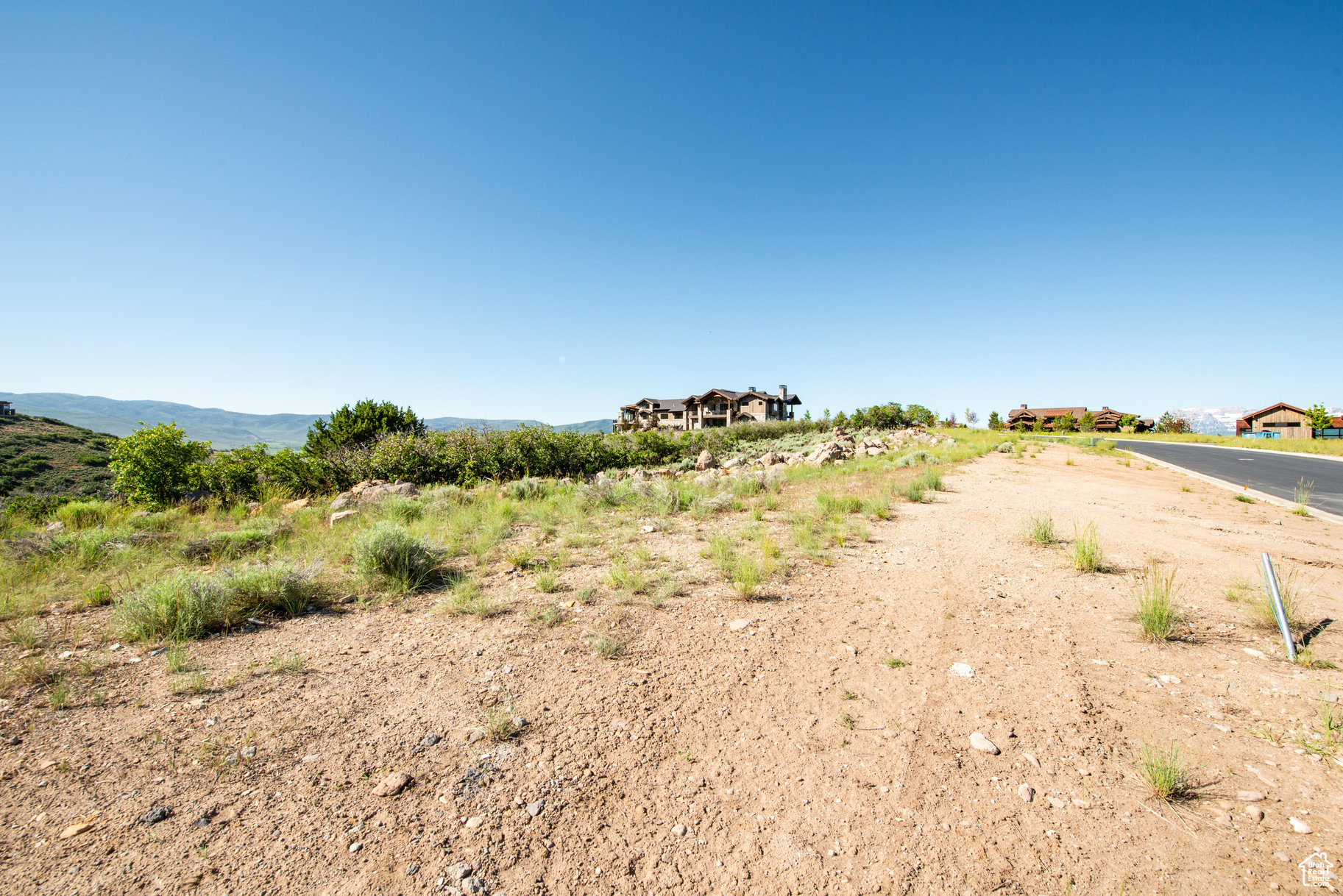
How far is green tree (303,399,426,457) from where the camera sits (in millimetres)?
15039

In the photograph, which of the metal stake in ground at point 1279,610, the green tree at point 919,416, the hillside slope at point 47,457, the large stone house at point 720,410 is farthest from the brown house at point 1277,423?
the hillside slope at point 47,457

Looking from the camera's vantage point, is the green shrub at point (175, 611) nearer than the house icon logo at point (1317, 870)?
No

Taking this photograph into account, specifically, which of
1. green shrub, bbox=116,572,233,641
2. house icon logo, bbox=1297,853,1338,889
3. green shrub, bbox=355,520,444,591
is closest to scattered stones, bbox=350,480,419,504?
green shrub, bbox=355,520,444,591

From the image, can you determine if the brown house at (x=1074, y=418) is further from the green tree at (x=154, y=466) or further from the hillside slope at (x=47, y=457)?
the hillside slope at (x=47, y=457)

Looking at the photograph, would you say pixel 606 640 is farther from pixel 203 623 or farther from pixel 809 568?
pixel 203 623

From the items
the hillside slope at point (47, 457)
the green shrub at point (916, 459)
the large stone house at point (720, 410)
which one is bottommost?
the hillside slope at point (47, 457)

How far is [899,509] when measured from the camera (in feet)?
29.2

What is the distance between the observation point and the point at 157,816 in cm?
Answer: 224

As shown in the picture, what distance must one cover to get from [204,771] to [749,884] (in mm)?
2786

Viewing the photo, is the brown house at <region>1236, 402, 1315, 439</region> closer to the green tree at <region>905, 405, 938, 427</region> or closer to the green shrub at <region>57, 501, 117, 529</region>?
the green tree at <region>905, 405, 938, 427</region>

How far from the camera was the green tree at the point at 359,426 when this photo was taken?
1504 centimetres

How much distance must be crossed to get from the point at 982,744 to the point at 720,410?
6233 cm

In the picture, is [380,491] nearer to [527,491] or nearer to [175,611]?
[527,491]

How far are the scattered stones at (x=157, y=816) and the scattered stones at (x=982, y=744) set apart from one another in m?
4.02
